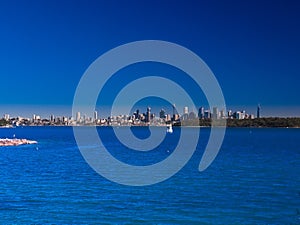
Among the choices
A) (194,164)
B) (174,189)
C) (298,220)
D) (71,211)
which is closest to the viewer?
(298,220)

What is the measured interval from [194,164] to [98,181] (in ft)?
63.4

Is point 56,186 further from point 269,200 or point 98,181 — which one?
point 269,200

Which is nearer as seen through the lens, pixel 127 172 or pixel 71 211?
pixel 71 211

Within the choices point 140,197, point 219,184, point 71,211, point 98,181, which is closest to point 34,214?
point 71,211

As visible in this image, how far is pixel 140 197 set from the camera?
106ft

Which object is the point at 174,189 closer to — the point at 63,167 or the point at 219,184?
the point at 219,184

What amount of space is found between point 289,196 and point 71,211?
16.4m

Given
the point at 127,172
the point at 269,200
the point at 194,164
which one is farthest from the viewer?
the point at 194,164

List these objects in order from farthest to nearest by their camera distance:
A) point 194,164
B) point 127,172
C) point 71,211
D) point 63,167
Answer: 1. point 194,164
2. point 63,167
3. point 127,172
4. point 71,211

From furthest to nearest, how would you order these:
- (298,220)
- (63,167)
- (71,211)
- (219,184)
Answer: (63,167)
(219,184)
(71,211)
(298,220)

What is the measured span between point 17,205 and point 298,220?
17727mm

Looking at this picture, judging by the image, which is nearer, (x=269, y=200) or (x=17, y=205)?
(x=17, y=205)

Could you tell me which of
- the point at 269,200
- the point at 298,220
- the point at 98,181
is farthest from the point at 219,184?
the point at 298,220

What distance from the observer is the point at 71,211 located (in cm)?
2736
